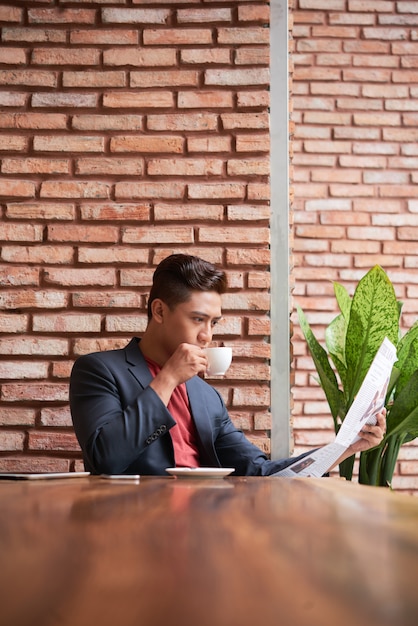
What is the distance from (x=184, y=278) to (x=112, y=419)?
0.58m

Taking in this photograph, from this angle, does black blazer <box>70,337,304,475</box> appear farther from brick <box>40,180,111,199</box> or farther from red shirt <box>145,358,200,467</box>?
brick <box>40,180,111,199</box>

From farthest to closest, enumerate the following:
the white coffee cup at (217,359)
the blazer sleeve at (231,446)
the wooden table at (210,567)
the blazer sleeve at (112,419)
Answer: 1. the blazer sleeve at (231,446)
2. the white coffee cup at (217,359)
3. the blazer sleeve at (112,419)
4. the wooden table at (210,567)

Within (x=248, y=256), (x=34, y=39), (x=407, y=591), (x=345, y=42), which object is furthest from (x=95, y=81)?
(x=407, y=591)

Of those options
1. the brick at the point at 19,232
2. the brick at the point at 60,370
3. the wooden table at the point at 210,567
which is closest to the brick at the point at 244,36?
the brick at the point at 19,232

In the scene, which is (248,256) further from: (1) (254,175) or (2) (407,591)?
(2) (407,591)

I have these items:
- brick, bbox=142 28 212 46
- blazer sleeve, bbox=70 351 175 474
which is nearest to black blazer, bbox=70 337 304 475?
blazer sleeve, bbox=70 351 175 474

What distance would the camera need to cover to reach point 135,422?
1920mm

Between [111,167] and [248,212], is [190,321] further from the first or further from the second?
[111,167]

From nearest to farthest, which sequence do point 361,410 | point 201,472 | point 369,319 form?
point 201,472
point 361,410
point 369,319

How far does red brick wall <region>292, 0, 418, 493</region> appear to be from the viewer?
155 inches

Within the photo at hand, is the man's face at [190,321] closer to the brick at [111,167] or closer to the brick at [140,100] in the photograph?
the brick at [111,167]

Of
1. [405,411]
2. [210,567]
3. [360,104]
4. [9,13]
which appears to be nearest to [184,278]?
[405,411]

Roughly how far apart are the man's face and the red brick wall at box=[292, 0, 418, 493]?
1.60 meters

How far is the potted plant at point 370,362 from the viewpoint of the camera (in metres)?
2.44
